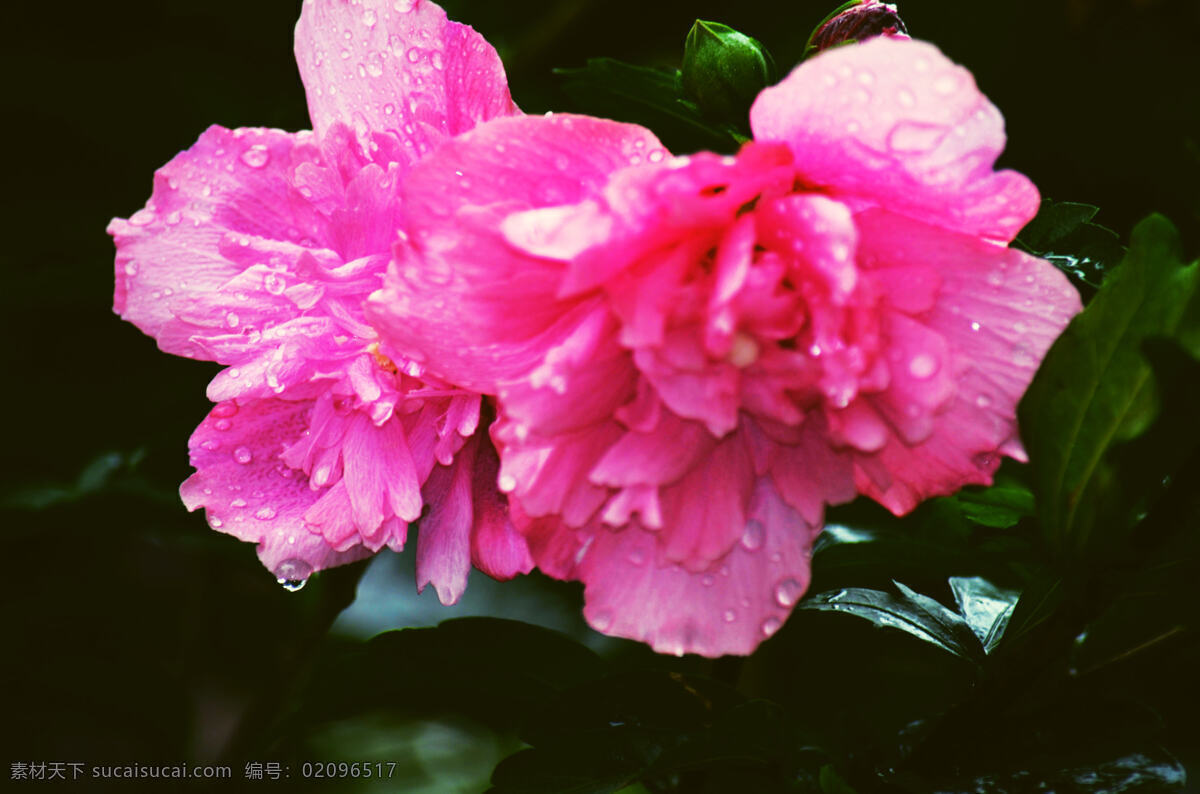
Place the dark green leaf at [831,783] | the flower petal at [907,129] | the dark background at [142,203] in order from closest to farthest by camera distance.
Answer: the flower petal at [907,129]
the dark green leaf at [831,783]
the dark background at [142,203]

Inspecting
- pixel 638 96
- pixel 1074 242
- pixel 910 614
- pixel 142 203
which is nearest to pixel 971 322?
pixel 1074 242

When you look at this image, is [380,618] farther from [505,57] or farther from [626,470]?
[626,470]

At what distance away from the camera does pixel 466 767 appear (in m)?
1.39

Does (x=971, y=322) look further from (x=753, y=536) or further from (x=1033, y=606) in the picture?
(x=1033, y=606)

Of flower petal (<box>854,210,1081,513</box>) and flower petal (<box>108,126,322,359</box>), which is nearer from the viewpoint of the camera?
flower petal (<box>854,210,1081,513</box>)

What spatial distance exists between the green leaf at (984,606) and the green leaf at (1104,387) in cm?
20

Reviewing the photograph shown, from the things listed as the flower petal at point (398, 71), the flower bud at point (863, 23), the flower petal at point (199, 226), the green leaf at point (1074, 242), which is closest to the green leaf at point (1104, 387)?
the green leaf at point (1074, 242)

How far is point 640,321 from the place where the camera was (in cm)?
46

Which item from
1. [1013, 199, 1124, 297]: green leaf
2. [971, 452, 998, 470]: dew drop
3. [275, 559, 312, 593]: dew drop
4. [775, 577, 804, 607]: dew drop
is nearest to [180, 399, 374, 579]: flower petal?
[275, 559, 312, 593]: dew drop

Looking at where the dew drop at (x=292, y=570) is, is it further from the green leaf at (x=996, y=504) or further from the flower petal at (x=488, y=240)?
the green leaf at (x=996, y=504)

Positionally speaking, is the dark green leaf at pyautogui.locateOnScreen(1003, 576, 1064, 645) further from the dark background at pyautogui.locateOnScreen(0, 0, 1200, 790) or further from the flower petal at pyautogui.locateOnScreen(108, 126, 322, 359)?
the dark background at pyautogui.locateOnScreen(0, 0, 1200, 790)

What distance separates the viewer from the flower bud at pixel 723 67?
2.16 feet

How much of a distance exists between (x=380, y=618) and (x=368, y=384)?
3.12 feet

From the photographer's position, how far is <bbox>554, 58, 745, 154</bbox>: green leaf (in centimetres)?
75
